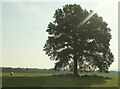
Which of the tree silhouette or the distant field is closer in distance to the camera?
the distant field

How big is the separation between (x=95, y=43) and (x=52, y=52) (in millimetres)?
9358

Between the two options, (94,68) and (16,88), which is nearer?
(16,88)

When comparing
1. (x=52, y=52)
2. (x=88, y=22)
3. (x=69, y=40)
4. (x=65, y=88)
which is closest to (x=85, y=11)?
(x=88, y=22)

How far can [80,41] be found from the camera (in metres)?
56.2

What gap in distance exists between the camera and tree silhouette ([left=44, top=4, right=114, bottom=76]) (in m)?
55.8

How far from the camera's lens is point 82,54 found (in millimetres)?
55844

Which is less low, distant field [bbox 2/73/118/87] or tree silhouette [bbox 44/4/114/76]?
tree silhouette [bbox 44/4/114/76]

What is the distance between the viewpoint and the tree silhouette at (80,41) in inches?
2195

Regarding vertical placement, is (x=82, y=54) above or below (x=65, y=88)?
above

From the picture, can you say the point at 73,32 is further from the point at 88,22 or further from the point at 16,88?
the point at 16,88

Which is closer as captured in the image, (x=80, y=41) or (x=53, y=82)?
(x=53, y=82)

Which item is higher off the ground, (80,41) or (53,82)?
(80,41)

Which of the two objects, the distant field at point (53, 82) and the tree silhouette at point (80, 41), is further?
the tree silhouette at point (80, 41)

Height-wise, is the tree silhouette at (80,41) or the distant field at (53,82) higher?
the tree silhouette at (80,41)
